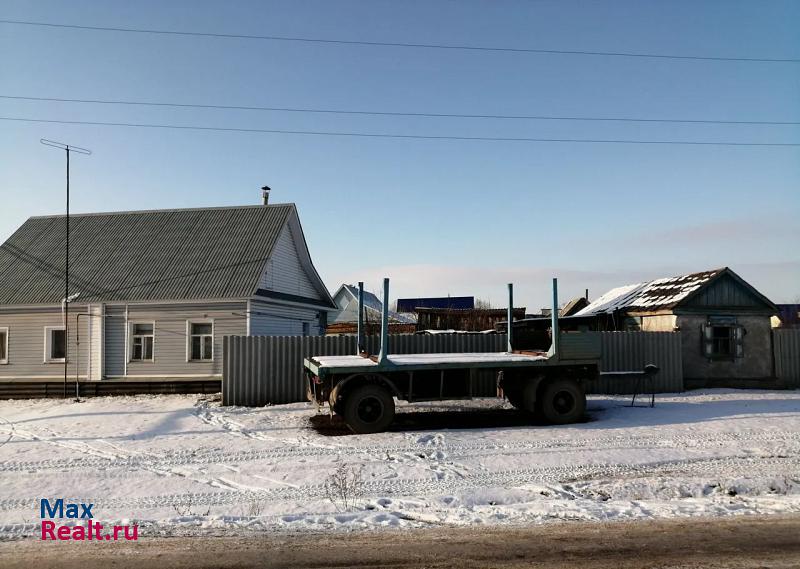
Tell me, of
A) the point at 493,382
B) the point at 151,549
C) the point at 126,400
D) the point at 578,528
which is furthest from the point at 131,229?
the point at 578,528

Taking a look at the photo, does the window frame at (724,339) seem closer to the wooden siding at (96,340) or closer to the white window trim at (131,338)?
the white window trim at (131,338)

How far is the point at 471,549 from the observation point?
5707mm

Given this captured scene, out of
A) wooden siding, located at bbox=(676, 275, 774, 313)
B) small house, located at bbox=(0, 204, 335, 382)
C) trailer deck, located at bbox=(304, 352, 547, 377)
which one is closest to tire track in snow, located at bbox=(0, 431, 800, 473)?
trailer deck, located at bbox=(304, 352, 547, 377)

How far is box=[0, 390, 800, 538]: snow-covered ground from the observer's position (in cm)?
694

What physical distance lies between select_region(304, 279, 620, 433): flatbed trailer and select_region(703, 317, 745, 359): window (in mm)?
7737

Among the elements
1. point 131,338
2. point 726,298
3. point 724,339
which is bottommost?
point 724,339

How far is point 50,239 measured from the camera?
2431 cm

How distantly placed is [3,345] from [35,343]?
4.47 ft

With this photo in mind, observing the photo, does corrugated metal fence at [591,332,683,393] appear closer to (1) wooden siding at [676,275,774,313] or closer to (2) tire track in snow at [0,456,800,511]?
(1) wooden siding at [676,275,774,313]

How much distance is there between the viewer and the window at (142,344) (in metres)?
20.0

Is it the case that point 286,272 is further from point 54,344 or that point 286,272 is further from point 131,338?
point 54,344

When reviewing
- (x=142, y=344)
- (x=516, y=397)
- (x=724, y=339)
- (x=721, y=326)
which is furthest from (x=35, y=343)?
(x=724, y=339)

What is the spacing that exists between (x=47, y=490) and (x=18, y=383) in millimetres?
13672

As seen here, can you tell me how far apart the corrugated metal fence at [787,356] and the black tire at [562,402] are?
A: 10.0 meters
